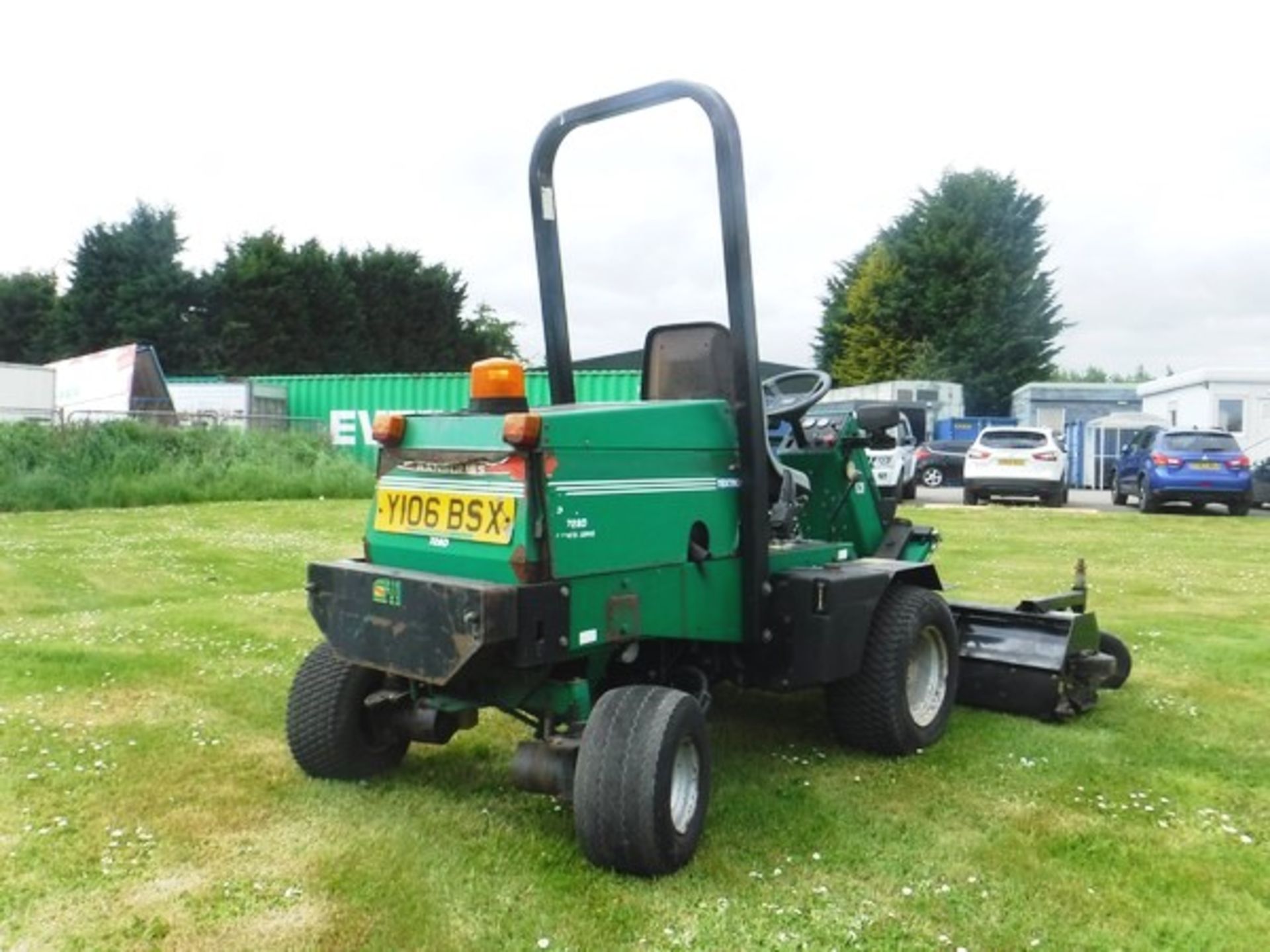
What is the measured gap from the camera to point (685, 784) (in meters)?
3.73

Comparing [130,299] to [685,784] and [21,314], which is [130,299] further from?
[685,784]

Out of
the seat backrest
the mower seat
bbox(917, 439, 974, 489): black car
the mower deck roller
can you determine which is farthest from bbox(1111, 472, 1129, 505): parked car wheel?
the seat backrest

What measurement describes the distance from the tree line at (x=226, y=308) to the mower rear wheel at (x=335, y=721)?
4308cm

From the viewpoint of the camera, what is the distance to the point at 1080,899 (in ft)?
11.3

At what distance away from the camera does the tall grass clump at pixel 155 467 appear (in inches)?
673

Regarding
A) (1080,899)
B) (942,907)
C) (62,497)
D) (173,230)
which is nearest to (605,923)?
(942,907)

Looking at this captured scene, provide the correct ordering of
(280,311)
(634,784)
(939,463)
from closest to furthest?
(634,784) < (939,463) < (280,311)

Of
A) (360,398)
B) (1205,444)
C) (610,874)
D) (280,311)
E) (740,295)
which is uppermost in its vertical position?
(280,311)

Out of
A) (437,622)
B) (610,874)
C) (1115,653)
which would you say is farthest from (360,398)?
(610,874)

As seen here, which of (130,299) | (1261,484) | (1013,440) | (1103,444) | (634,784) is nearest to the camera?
(634,784)

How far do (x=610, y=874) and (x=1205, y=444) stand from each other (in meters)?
17.7

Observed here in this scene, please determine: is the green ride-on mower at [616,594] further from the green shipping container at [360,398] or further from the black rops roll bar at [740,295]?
the green shipping container at [360,398]

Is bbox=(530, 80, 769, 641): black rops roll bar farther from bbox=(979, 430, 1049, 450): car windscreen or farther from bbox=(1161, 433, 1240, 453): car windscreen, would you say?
bbox=(979, 430, 1049, 450): car windscreen

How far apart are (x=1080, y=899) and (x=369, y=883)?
2.18 meters
